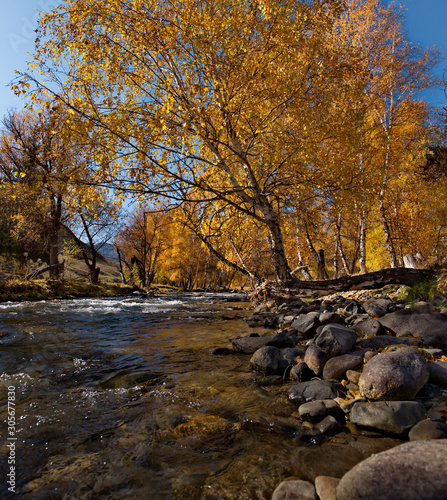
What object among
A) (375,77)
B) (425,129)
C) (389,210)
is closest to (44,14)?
(375,77)

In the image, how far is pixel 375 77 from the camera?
16516mm

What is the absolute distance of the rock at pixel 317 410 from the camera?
2705mm

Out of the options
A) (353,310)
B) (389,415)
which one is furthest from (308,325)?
(389,415)

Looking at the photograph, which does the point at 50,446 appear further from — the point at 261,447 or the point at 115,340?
the point at 115,340

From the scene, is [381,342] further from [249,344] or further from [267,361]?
[249,344]

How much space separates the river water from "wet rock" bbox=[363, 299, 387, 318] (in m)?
3.53

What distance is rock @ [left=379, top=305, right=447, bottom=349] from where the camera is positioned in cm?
423

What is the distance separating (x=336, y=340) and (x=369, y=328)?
3.89 ft

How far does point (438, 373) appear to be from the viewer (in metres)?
3.17

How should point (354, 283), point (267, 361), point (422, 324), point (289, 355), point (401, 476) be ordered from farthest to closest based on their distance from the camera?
point (354, 283), point (422, 324), point (289, 355), point (267, 361), point (401, 476)

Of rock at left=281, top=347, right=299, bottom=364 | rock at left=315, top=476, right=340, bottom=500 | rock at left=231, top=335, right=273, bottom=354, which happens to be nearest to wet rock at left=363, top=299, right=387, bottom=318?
rock at left=231, top=335, right=273, bottom=354

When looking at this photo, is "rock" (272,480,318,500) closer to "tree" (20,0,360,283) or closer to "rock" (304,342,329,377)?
"rock" (304,342,329,377)

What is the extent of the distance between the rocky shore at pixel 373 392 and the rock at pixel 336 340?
0.01 metres

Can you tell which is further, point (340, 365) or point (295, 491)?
point (340, 365)
